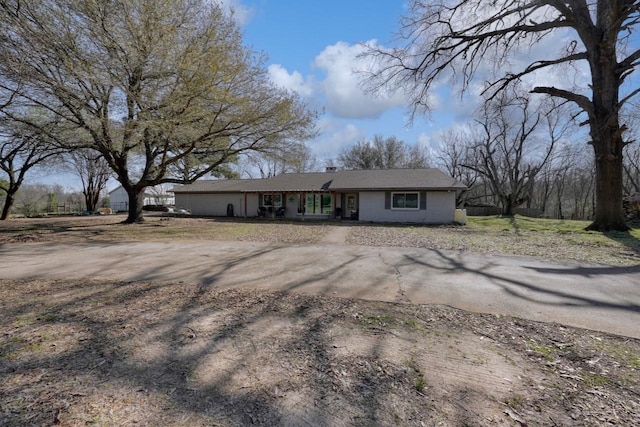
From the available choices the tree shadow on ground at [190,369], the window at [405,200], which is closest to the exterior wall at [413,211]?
the window at [405,200]

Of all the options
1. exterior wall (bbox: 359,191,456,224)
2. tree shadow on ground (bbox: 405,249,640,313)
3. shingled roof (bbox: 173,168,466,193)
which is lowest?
tree shadow on ground (bbox: 405,249,640,313)

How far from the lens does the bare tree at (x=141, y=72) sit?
32.2 ft

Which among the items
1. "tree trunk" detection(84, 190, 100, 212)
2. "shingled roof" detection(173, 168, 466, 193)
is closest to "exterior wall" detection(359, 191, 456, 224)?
"shingled roof" detection(173, 168, 466, 193)

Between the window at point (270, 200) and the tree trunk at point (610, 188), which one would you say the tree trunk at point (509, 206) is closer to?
the tree trunk at point (610, 188)

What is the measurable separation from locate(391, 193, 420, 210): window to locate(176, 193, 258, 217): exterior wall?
1040 centimetres

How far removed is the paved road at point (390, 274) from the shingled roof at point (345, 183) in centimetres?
1024

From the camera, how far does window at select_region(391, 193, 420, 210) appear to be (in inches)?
747

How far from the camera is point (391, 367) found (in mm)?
2783

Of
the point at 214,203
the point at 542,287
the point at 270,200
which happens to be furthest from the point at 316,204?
the point at 542,287

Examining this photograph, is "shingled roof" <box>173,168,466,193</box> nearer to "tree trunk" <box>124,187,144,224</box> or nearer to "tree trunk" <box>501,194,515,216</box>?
"tree trunk" <box>124,187,144,224</box>

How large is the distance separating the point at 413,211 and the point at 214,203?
1554cm

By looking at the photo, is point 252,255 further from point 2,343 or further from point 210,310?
point 2,343

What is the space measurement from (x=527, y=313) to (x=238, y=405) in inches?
157

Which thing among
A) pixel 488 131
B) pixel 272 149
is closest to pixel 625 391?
pixel 272 149
